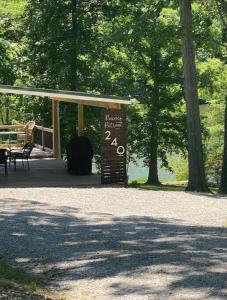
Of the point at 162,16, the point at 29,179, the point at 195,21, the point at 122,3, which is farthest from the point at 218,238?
the point at 122,3

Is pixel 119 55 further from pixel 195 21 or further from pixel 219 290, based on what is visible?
pixel 219 290

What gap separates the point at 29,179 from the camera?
18.0 m

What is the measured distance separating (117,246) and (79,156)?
37.2 feet

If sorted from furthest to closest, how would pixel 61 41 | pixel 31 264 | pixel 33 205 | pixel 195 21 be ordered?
pixel 61 41
pixel 195 21
pixel 33 205
pixel 31 264

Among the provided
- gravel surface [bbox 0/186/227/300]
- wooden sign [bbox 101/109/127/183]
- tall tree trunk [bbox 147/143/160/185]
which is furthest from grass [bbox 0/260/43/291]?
tall tree trunk [bbox 147/143/160/185]

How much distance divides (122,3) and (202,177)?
39.7ft

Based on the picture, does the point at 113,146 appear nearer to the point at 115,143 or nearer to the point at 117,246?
the point at 115,143

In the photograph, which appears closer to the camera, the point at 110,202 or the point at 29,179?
the point at 110,202

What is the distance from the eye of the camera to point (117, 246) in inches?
313

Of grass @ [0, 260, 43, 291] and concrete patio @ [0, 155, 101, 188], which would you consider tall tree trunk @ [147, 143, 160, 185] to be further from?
grass @ [0, 260, 43, 291]

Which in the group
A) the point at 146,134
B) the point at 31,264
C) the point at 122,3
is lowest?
the point at 31,264

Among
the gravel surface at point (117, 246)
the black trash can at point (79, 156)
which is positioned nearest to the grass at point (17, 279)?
the gravel surface at point (117, 246)

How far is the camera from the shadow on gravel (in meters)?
6.08

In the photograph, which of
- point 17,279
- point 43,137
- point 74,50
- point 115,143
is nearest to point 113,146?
point 115,143
